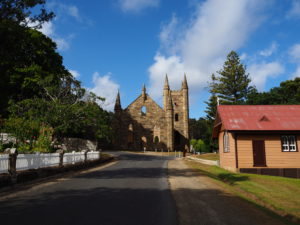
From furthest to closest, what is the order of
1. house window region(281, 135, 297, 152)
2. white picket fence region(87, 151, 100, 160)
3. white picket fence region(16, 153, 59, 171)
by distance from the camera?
white picket fence region(87, 151, 100, 160), house window region(281, 135, 297, 152), white picket fence region(16, 153, 59, 171)

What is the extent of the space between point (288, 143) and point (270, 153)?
5.62 ft

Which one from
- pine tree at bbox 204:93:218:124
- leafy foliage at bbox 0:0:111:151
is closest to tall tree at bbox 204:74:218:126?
pine tree at bbox 204:93:218:124

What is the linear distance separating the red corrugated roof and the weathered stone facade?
30766 millimetres

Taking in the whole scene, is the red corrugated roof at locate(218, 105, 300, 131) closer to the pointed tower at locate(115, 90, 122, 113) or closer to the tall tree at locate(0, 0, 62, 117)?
the tall tree at locate(0, 0, 62, 117)

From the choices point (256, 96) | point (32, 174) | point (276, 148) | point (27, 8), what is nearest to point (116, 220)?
point (32, 174)

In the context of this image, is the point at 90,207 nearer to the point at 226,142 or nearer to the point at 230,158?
the point at 230,158

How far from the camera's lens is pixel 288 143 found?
722 inches

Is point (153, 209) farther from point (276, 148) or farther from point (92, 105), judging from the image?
point (92, 105)

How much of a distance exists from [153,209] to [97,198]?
209 centimetres

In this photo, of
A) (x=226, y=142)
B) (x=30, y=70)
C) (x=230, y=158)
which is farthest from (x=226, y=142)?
(x=30, y=70)

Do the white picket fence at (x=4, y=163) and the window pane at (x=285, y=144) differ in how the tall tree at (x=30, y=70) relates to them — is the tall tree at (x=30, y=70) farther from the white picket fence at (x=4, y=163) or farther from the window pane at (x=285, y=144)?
the window pane at (x=285, y=144)

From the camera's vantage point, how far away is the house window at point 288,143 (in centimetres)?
1819

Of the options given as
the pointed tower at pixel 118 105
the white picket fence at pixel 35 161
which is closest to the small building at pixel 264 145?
the white picket fence at pixel 35 161

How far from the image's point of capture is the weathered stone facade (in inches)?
2030
